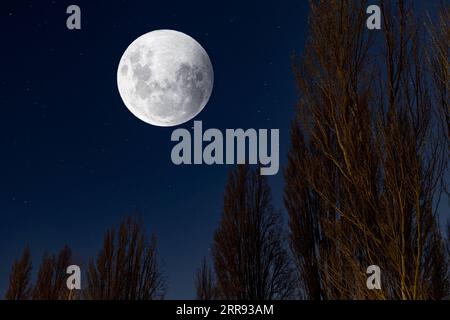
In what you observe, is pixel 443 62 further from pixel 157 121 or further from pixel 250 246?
pixel 250 246

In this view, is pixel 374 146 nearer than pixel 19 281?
Yes

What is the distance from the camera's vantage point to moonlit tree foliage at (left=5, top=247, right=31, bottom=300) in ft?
59.0

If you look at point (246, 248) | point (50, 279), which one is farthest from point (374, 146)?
point (50, 279)

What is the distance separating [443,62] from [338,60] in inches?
51.8

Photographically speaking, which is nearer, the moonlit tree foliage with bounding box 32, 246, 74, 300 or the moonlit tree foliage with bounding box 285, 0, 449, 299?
the moonlit tree foliage with bounding box 285, 0, 449, 299

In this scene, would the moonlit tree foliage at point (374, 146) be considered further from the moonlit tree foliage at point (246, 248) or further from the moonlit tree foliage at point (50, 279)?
the moonlit tree foliage at point (50, 279)

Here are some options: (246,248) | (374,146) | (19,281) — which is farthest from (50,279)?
(374,146)

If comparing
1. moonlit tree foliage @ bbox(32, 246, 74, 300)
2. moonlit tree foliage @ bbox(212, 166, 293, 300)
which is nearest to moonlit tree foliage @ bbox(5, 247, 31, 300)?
moonlit tree foliage @ bbox(32, 246, 74, 300)

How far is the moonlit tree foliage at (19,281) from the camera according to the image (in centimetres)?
1798

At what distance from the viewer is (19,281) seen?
18156mm

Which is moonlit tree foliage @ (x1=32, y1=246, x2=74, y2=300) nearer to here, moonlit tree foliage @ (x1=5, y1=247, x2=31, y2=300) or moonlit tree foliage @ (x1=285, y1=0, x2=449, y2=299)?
moonlit tree foliage @ (x1=5, y1=247, x2=31, y2=300)

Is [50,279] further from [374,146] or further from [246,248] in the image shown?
[374,146]

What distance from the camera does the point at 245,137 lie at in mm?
10945
